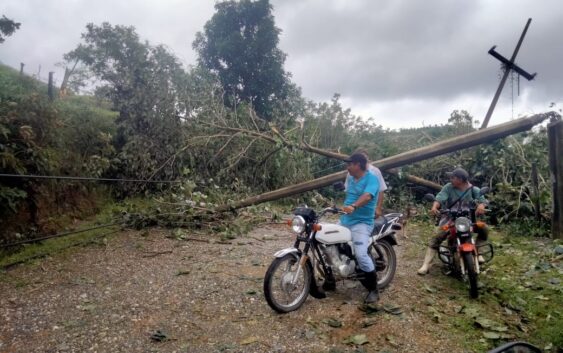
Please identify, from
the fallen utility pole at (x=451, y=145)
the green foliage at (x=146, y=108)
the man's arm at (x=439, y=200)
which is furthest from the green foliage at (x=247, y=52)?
the man's arm at (x=439, y=200)

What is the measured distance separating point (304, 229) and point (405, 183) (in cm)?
672

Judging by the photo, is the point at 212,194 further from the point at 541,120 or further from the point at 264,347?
the point at 541,120

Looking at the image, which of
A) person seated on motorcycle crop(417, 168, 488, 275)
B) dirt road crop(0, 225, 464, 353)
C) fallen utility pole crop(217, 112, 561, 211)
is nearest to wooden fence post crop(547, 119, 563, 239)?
fallen utility pole crop(217, 112, 561, 211)

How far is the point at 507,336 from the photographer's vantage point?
348 centimetres

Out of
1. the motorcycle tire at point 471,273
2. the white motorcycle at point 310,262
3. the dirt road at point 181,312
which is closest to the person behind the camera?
the dirt road at point 181,312

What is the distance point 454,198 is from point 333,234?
6.78 feet

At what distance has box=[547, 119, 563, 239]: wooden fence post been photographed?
622cm

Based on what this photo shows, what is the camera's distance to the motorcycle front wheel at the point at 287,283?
3.74 meters

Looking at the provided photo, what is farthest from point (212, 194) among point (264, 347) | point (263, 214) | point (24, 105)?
point (264, 347)

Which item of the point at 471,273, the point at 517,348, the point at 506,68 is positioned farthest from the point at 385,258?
the point at 506,68

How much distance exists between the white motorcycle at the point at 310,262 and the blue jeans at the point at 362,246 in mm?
84

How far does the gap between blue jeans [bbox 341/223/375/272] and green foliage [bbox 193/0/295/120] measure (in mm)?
17916

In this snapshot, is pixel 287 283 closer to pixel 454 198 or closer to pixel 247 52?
pixel 454 198

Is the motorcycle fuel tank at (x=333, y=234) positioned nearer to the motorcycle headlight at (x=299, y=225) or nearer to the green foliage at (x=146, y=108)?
the motorcycle headlight at (x=299, y=225)
